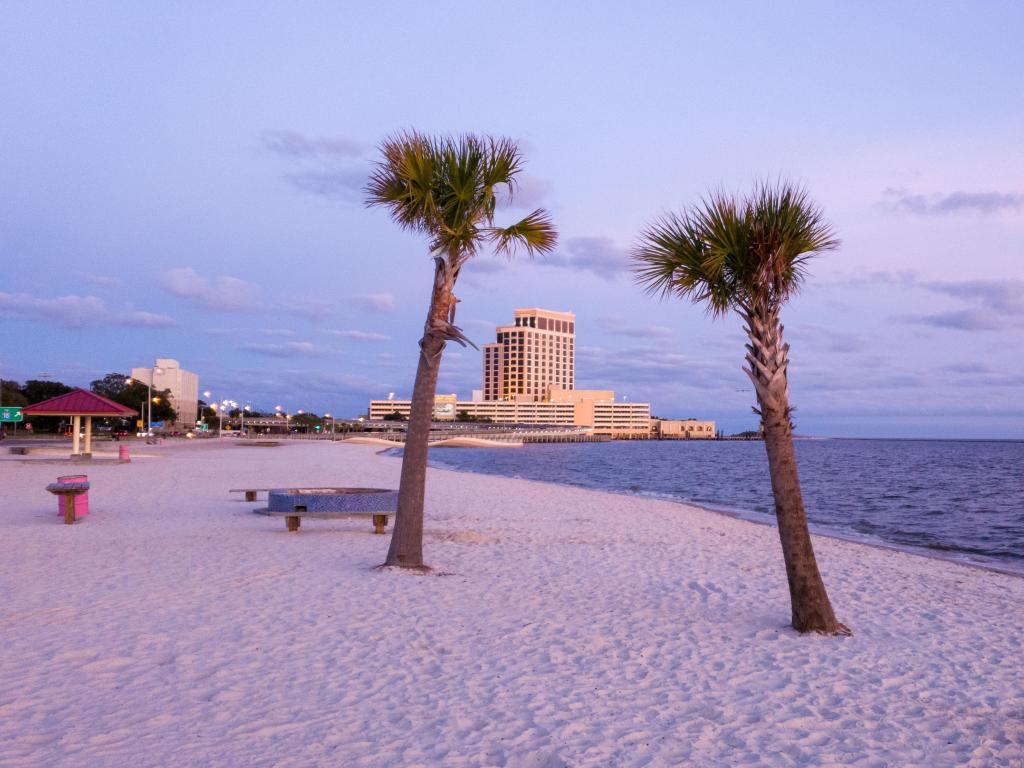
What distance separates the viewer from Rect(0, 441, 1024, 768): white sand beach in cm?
455

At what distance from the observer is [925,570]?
42.0ft

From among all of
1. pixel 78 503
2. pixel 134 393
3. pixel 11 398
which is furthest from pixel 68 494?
pixel 134 393

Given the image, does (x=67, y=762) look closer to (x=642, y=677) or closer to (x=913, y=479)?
(x=642, y=677)

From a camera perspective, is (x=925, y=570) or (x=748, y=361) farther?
(x=925, y=570)

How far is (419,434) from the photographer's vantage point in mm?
9555

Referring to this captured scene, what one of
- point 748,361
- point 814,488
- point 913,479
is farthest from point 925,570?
point 913,479

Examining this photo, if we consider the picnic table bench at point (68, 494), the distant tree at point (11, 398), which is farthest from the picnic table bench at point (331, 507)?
the distant tree at point (11, 398)

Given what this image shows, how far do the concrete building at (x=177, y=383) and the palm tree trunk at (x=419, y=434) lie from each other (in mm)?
144388

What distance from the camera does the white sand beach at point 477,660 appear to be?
455 centimetres

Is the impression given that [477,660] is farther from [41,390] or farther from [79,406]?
[41,390]

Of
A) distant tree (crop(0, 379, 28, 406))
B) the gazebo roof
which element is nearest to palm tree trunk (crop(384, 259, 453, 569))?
the gazebo roof

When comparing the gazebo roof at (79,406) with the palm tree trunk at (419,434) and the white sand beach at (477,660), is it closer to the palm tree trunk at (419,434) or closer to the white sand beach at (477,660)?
the white sand beach at (477,660)

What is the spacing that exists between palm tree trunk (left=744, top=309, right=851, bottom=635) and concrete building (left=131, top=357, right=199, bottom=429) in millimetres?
148031

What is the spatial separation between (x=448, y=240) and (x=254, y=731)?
20.5 ft
